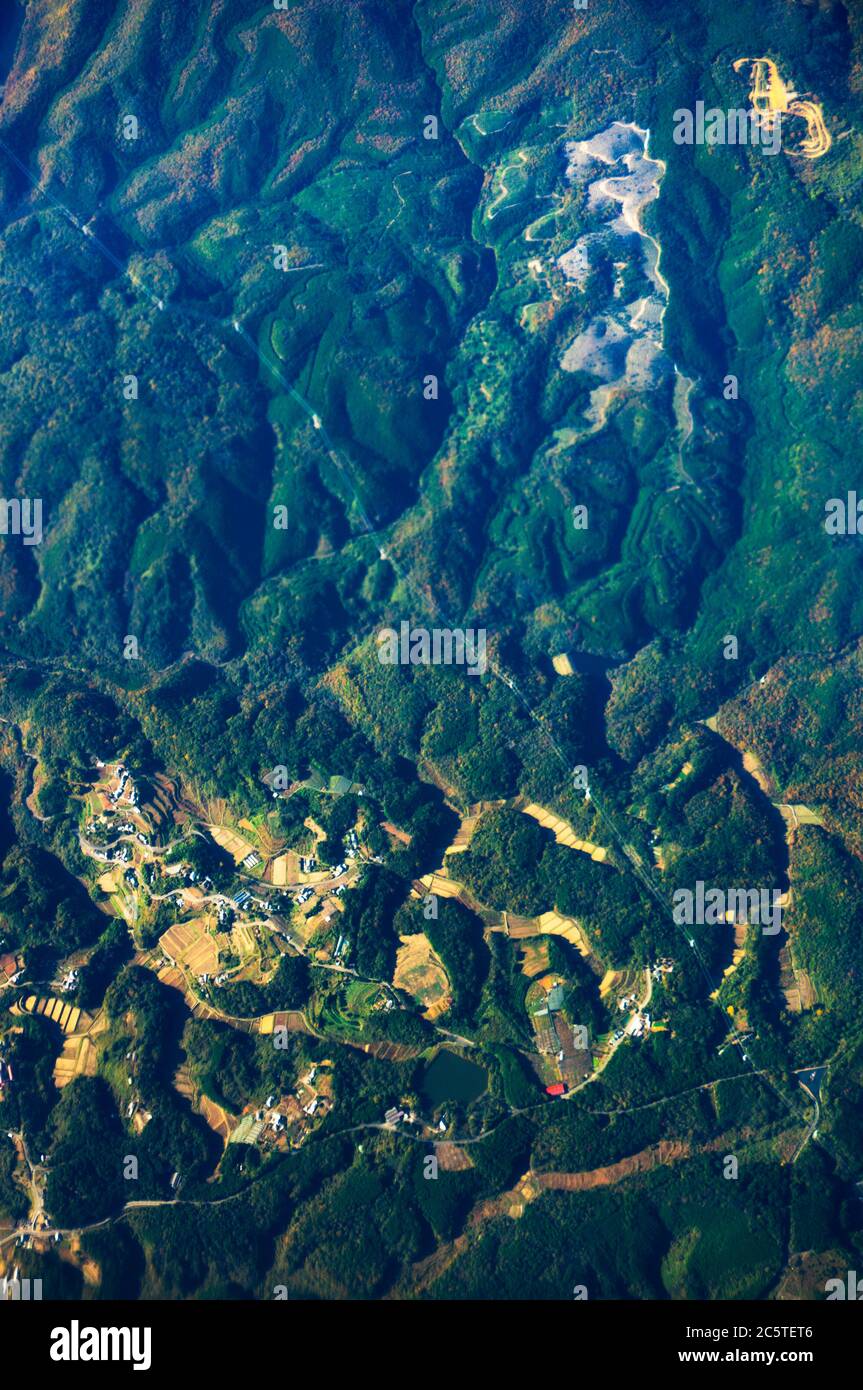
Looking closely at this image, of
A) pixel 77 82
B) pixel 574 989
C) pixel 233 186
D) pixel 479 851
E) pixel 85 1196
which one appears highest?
pixel 77 82

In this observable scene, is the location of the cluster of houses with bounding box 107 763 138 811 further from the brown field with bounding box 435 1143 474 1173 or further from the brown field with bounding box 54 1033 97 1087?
the brown field with bounding box 435 1143 474 1173

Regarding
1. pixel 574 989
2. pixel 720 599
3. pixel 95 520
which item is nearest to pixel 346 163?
pixel 95 520

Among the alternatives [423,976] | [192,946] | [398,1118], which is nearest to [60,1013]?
[192,946]

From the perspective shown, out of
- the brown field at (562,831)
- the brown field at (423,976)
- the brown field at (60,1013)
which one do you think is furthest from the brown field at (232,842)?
the brown field at (562,831)

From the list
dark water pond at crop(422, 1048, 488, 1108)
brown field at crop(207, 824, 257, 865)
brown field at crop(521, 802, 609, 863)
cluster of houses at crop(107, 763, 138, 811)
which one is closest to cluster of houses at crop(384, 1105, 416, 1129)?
dark water pond at crop(422, 1048, 488, 1108)

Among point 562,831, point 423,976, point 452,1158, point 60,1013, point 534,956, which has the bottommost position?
point 452,1158

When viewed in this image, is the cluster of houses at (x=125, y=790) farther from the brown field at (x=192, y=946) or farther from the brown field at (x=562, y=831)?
the brown field at (x=562, y=831)

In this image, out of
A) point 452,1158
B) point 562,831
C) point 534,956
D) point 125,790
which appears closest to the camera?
point 452,1158

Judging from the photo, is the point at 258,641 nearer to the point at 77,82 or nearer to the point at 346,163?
the point at 346,163

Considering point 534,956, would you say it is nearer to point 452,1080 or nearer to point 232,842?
point 452,1080
